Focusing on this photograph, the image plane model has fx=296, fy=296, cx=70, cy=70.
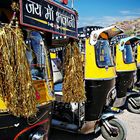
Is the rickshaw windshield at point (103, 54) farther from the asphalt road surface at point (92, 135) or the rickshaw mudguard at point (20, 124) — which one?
the rickshaw mudguard at point (20, 124)

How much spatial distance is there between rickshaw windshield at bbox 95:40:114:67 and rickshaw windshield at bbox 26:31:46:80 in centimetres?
161

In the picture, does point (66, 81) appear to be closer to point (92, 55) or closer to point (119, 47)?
point (92, 55)

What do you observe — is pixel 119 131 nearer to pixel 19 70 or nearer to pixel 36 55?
pixel 36 55

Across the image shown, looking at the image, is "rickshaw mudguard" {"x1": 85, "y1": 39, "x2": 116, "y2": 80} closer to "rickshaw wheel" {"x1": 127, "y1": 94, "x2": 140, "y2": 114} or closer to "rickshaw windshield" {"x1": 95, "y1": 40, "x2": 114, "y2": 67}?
"rickshaw windshield" {"x1": 95, "y1": 40, "x2": 114, "y2": 67}

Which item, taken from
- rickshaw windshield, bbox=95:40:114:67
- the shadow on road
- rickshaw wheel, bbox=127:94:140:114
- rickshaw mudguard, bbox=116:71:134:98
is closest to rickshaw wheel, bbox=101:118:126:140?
the shadow on road

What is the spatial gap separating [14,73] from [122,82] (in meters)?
4.86

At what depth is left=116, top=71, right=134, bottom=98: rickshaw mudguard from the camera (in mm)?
7715

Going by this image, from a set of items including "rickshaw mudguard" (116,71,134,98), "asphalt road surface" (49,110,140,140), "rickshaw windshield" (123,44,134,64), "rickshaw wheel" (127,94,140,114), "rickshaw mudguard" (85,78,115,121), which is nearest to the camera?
"rickshaw mudguard" (85,78,115,121)

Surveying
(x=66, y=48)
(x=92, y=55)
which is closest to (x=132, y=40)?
(x=92, y=55)

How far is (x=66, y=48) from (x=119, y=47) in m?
3.46

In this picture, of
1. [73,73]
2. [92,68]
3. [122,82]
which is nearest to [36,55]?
[73,73]

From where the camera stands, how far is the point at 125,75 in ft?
25.5

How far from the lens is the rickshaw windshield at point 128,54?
798 centimetres

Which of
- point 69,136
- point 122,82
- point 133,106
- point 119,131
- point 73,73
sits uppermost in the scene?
point 73,73
